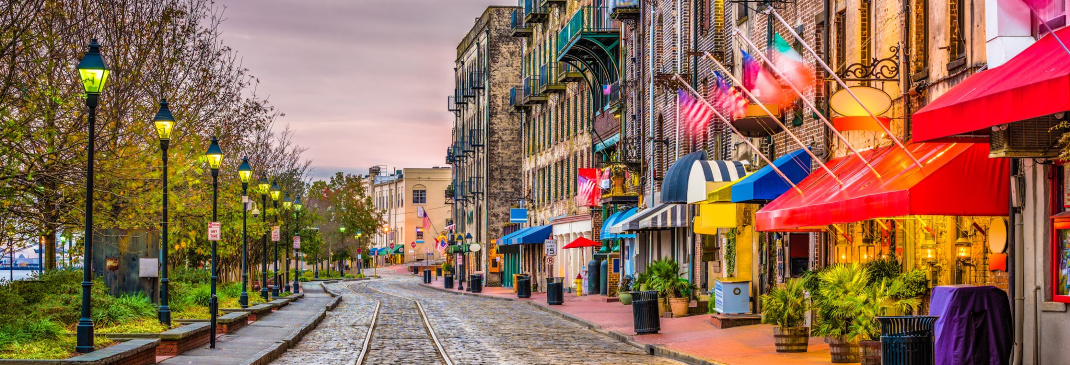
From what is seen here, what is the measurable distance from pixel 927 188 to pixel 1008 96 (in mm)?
3661

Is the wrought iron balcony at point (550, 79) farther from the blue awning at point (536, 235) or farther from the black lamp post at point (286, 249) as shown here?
the black lamp post at point (286, 249)

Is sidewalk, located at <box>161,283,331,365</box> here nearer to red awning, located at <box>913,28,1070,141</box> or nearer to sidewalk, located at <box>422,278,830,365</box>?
sidewalk, located at <box>422,278,830,365</box>

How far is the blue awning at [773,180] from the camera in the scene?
25.1m

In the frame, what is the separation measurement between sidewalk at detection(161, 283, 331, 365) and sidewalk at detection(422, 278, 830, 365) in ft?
22.3

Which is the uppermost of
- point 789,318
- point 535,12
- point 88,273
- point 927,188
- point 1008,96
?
point 535,12

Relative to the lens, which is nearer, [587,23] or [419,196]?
[587,23]

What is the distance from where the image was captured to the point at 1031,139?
14656 mm

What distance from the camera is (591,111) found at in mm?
52438

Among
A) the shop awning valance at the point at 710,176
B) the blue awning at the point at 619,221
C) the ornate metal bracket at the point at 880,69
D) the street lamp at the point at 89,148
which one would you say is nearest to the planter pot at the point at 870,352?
the ornate metal bracket at the point at 880,69

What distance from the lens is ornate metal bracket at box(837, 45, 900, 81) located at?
69.2 feet

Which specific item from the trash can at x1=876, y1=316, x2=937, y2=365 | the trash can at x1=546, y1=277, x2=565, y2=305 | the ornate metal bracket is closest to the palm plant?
the ornate metal bracket

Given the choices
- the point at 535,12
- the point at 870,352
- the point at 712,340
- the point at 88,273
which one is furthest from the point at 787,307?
the point at 535,12

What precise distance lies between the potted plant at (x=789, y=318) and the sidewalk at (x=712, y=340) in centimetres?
19

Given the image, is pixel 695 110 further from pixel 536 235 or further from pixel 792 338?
pixel 536 235
